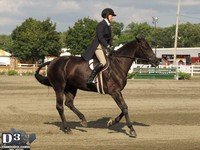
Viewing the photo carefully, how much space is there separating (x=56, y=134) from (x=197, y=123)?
4.42 meters

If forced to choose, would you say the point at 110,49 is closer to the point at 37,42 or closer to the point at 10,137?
the point at 10,137

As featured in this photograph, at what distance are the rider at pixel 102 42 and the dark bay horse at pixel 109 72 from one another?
22 cm

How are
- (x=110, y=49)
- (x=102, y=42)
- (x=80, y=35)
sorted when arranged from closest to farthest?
(x=102, y=42), (x=110, y=49), (x=80, y=35)

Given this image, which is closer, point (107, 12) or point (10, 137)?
point (10, 137)

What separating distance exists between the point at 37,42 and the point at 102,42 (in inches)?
2954

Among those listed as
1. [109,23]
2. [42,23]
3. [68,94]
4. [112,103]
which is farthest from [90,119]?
[42,23]

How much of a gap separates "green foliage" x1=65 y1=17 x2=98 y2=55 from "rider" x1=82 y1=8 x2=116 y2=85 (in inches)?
3196

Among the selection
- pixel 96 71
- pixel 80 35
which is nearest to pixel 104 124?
pixel 96 71

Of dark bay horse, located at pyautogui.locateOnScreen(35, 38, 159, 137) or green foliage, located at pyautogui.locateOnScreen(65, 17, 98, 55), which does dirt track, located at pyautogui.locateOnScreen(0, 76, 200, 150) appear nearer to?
dark bay horse, located at pyautogui.locateOnScreen(35, 38, 159, 137)

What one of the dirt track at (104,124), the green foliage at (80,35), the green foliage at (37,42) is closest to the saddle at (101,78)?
the dirt track at (104,124)

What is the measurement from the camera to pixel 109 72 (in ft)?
40.0

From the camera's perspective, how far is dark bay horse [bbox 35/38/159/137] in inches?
476

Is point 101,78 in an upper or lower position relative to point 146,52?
lower

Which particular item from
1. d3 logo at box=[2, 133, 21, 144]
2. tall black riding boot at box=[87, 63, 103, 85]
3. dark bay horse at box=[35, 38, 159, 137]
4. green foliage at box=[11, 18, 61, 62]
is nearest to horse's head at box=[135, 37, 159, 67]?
dark bay horse at box=[35, 38, 159, 137]
